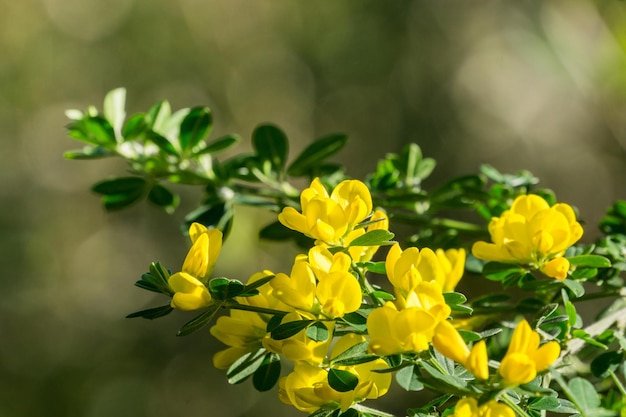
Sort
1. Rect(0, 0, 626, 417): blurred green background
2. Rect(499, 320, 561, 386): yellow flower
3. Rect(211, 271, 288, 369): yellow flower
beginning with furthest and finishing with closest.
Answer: Rect(0, 0, 626, 417): blurred green background
Rect(211, 271, 288, 369): yellow flower
Rect(499, 320, 561, 386): yellow flower

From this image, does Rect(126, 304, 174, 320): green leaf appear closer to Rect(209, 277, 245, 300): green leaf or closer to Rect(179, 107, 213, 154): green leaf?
Rect(209, 277, 245, 300): green leaf

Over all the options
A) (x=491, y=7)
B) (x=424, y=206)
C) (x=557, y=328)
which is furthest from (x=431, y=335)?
(x=491, y=7)

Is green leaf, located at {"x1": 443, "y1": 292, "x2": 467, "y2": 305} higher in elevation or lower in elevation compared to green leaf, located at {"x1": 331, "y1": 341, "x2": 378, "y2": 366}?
higher

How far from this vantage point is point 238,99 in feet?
9.44

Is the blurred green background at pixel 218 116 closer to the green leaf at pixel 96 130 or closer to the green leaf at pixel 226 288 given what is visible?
the green leaf at pixel 96 130

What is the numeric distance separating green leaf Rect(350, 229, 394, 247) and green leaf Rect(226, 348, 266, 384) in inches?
4.2

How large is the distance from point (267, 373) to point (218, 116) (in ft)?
7.83

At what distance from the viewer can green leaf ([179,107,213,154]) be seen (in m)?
0.73

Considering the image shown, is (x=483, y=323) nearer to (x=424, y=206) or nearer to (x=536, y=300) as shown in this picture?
(x=536, y=300)

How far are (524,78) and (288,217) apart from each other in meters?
2.38

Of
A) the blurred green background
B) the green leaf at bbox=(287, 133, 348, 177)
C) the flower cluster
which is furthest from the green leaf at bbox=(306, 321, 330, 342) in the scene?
the blurred green background

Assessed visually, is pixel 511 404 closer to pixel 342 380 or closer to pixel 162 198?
pixel 342 380

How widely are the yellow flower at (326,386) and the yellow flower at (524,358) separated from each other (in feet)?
0.28

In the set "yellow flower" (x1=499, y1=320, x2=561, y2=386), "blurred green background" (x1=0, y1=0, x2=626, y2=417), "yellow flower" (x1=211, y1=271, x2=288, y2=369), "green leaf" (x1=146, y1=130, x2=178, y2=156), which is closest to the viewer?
"yellow flower" (x1=499, y1=320, x2=561, y2=386)
